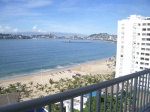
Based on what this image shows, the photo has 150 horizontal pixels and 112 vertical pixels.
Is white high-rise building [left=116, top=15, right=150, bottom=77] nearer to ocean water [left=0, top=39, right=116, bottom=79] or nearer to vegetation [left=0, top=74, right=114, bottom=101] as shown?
vegetation [left=0, top=74, right=114, bottom=101]

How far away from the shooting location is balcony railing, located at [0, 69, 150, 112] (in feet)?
3.67

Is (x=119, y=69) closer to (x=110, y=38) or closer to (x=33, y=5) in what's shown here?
(x=33, y=5)

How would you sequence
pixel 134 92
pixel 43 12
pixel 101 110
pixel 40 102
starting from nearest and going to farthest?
pixel 40 102, pixel 101 110, pixel 134 92, pixel 43 12

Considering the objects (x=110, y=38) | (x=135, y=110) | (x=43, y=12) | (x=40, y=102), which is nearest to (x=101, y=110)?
(x=40, y=102)

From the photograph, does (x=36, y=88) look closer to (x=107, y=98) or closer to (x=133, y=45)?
(x=133, y=45)

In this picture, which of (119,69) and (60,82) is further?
(60,82)

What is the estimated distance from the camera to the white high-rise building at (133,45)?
20.9 meters

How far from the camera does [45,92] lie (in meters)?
25.1

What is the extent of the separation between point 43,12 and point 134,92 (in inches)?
4258

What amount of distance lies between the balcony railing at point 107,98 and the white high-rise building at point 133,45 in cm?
1842

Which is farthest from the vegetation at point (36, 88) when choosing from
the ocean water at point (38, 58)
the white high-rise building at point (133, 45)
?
the ocean water at point (38, 58)

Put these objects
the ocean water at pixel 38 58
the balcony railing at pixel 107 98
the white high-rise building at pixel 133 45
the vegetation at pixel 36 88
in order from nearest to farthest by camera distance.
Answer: the balcony railing at pixel 107 98
the white high-rise building at pixel 133 45
the vegetation at pixel 36 88
the ocean water at pixel 38 58

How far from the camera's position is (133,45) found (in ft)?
75.0

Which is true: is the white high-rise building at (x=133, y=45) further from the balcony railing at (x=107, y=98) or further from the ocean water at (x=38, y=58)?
the ocean water at (x=38, y=58)
